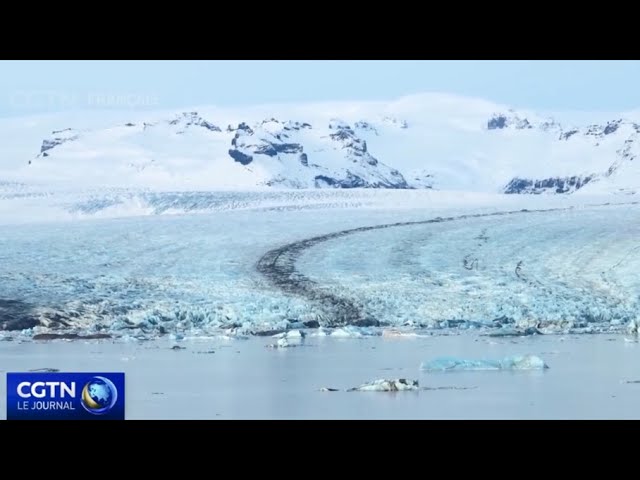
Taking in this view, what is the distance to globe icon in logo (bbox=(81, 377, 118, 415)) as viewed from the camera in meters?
6.11

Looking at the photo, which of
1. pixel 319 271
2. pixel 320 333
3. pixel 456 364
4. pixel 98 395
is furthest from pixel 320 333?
pixel 98 395

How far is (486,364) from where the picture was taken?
730 centimetres

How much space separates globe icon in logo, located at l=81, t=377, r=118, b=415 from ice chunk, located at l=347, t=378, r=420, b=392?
51.4 inches

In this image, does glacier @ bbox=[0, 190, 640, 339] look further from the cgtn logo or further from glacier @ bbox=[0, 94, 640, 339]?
the cgtn logo

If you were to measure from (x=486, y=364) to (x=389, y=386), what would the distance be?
0.80m

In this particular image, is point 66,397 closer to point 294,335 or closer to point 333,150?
point 294,335

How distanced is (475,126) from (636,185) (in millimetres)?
1449

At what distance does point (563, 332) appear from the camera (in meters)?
8.70
